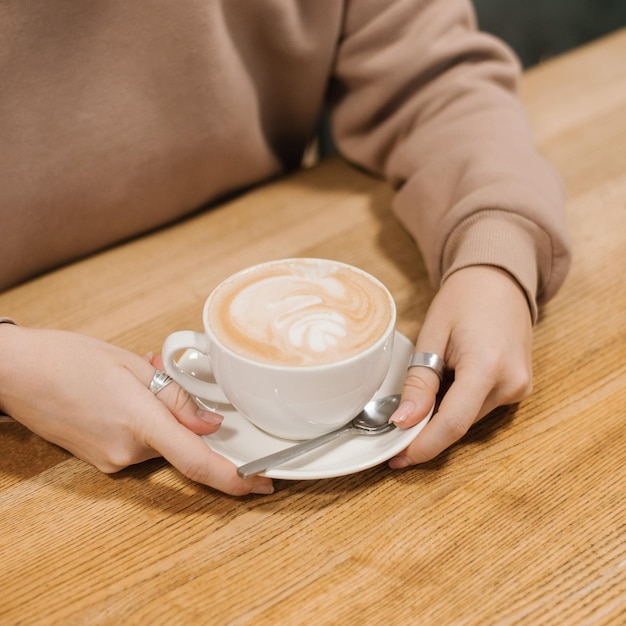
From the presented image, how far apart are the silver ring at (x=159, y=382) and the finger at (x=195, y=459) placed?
0.03 metres

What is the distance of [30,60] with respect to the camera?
77 centimetres

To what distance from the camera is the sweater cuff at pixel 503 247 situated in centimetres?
70

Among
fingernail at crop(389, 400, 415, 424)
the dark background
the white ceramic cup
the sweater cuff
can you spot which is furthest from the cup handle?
the dark background

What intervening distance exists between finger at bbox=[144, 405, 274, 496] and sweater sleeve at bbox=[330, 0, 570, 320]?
1.03 feet

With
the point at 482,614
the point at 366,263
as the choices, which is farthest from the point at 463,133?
the point at 482,614

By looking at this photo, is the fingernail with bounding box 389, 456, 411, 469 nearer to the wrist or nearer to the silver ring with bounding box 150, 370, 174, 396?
the silver ring with bounding box 150, 370, 174, 396

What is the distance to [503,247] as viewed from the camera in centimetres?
71

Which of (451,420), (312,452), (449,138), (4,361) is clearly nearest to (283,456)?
(312,452)

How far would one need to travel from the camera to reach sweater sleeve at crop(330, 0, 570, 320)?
76cm

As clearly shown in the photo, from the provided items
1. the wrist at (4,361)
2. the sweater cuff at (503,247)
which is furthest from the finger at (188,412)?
the sweater cuff at (503,247)

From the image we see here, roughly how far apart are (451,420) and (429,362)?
0.19ft

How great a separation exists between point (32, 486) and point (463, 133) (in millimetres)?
648

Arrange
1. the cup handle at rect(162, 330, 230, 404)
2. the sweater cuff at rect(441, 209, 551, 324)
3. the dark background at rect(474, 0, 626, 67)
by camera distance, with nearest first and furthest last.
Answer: the cup handle at rect(162, 330, 230, 404) → the sweater cuff at rect(441, 209, 551, 324) → the dark background at rect(474, 0, 626, 67)

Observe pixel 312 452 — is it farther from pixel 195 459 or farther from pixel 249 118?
pixel 249 118
